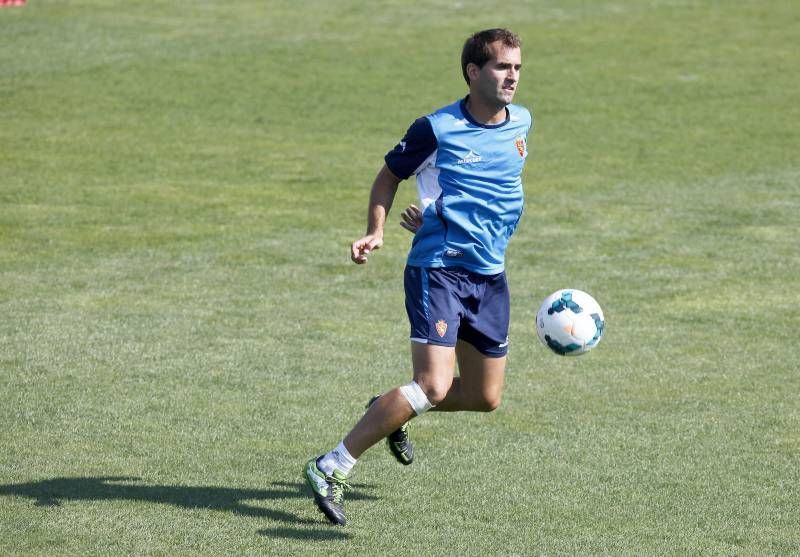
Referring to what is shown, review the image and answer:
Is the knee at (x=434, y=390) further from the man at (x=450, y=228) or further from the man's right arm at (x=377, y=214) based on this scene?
the man's right arm at (x=377, y=214)

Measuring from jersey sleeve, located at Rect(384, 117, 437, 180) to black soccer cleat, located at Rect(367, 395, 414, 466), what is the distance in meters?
1.32

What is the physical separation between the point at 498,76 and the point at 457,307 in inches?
47.3

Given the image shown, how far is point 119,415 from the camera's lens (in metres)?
8.74

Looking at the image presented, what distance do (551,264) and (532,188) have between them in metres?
3.75

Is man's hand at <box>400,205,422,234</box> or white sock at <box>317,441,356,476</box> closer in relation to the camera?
white sock at <box>317,441,356,476</box>

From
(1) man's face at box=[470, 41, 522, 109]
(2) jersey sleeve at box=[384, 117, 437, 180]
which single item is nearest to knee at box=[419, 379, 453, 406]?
(2) jersey sleeve at box=[384, 117, 437, 180]

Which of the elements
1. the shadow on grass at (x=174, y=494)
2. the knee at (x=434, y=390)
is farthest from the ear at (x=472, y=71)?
the shadow on grass at (x=174, y=494)

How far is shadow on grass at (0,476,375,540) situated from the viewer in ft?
23.2

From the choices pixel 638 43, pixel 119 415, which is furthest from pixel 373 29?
pixel 119 415

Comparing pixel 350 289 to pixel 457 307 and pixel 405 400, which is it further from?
pixel 405 400

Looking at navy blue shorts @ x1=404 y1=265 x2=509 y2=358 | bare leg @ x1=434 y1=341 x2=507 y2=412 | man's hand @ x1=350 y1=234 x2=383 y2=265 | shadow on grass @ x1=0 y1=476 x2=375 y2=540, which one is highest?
man's hand @ x1=350 y1=234 x2=383 y2=265

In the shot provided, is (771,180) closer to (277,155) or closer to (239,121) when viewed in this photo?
(277,155)

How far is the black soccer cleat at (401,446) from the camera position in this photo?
759cm

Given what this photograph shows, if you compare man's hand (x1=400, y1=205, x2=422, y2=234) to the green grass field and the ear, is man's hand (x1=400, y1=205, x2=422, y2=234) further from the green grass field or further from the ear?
the green grass field
